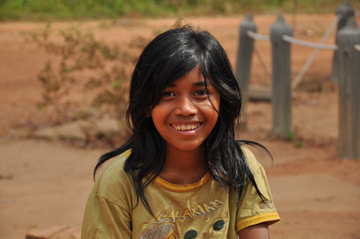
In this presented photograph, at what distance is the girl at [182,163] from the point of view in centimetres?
175

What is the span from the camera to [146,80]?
177 cm

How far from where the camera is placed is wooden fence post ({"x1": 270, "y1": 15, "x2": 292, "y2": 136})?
5207mm

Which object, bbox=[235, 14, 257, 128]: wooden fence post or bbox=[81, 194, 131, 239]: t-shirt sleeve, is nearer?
bbox=[81, 194, 131, 239]: t-shirt sleeve

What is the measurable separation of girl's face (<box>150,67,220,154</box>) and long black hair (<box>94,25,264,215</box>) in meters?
0.03

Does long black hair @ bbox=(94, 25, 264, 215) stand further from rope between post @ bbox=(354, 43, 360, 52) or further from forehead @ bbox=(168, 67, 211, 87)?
rope between post @ bbox=(354, 43, 360, 52)

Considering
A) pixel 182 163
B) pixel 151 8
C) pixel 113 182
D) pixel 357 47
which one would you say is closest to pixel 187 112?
pixel 182 163

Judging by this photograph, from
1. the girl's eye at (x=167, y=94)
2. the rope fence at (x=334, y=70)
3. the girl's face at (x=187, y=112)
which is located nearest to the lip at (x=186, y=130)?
the girl's face at (x=187, y=112)

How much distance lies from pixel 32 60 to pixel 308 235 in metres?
8.26

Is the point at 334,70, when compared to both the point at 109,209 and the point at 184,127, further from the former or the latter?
the point at 109,209

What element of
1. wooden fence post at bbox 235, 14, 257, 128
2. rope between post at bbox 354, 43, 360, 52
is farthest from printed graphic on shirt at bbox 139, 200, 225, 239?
wooden fence post at bbox 235, 14, 257, 128

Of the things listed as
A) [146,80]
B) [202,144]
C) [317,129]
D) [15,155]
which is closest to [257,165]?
[202,144]

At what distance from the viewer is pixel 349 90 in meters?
4.17

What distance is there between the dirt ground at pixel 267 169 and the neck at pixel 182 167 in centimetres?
51

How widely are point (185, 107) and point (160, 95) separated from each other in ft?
0.33
